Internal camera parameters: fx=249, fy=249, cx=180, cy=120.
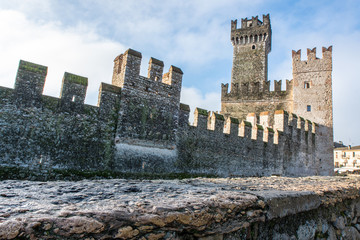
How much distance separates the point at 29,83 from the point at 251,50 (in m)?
30.1

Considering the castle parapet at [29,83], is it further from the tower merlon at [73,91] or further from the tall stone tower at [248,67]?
the tall stone tower at [248,67]

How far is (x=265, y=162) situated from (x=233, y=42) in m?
24.6

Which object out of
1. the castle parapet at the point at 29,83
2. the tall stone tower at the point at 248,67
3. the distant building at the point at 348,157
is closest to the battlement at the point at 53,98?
the castle parapet at the point at 29,83

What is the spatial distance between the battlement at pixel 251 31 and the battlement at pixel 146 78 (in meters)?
26.0

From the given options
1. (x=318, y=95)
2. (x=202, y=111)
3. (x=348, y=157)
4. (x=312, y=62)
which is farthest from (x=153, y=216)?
(x=348, y=157)

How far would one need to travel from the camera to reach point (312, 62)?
2070 cm

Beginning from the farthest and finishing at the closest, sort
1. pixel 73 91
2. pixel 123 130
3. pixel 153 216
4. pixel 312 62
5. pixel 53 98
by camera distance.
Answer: pixel 312 62 → pixel 123 130 → pixel 73 91 → pixel 53 98 → pixel 153 216

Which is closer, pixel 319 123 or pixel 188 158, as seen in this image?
pixel 188 158

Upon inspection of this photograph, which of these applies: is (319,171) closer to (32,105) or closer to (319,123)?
(319,123)

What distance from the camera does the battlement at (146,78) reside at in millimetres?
8797

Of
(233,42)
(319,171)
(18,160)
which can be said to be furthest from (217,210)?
(233,42)

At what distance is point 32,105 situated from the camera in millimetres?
7094

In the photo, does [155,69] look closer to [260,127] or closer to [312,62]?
[260,127]

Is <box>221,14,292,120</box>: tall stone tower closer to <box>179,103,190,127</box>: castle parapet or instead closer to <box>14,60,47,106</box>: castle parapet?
<box>179,103,190,127</box>: castle parapet
